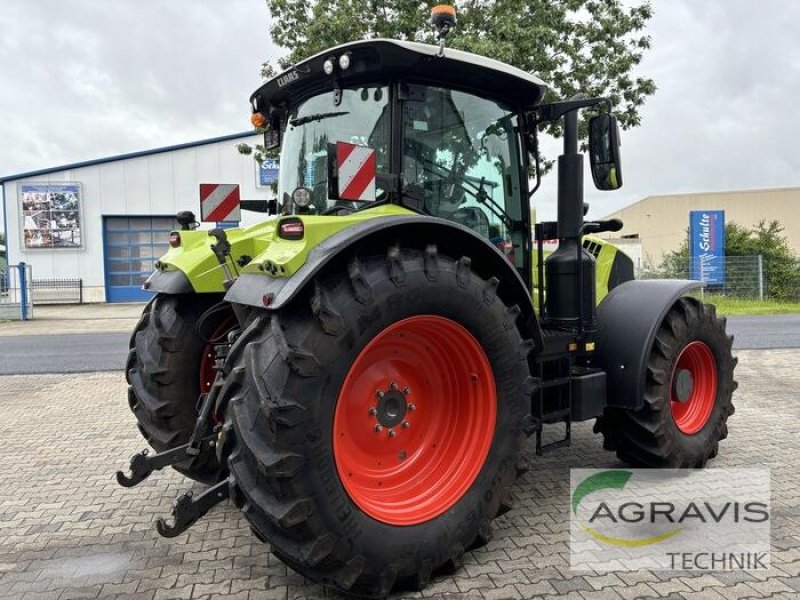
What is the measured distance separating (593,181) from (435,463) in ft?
6.17

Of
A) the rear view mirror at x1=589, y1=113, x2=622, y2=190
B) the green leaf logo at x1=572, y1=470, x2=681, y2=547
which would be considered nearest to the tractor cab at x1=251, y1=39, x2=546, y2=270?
the rear view mirror at x1=589, y1=113, x2=622, y2=190

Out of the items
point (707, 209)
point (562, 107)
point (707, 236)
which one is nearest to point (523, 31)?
point (562, 107)

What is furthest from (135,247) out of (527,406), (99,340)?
(527,406)

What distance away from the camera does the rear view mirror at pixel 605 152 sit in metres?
3.56

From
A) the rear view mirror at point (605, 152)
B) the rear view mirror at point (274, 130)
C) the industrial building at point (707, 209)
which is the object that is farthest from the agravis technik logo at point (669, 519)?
the industrial building at point (707, 209)

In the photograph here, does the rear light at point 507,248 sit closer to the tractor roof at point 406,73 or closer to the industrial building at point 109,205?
the tractor roof at point 406,73

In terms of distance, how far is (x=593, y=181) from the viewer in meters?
3.69

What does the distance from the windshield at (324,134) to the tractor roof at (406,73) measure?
0.08 metres

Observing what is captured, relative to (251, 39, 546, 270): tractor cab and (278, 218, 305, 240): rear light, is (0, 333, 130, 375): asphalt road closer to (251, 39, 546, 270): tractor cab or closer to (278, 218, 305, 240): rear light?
(251, 39, 546, 270): tractor cab

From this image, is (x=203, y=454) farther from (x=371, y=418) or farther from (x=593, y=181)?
(x=593, y=181)

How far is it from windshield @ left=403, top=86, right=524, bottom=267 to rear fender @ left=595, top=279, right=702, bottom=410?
73 cm

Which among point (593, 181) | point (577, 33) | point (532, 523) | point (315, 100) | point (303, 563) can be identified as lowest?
point (532, 523)

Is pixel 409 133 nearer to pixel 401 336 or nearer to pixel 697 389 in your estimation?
pixel 401 336

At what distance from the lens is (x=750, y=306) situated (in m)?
19.9
